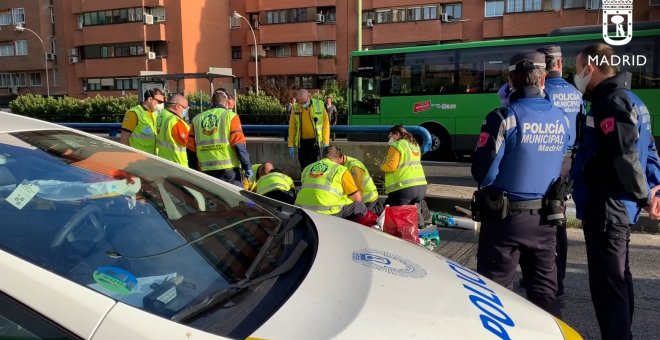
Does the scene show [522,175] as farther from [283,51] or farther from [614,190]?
[283,51]

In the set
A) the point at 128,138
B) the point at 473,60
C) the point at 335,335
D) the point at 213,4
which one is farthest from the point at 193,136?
the point at 213,4

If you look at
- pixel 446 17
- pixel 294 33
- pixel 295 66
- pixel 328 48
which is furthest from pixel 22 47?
pixel 446 17

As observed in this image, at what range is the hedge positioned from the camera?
92.9ft

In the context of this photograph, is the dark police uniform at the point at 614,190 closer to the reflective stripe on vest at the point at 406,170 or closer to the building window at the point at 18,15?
the reflective stripe on vest at the point at 406,170

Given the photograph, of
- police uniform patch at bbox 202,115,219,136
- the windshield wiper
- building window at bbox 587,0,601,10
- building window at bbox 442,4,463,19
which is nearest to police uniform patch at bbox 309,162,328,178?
police uniform patch at bbox 202,115,219,136

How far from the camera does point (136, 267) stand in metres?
1.60

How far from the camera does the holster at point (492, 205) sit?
9.08ft

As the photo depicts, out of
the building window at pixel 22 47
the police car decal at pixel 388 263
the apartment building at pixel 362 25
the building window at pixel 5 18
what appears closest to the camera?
the police car decal at pixel 388 263

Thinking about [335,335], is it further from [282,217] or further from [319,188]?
[319,188]

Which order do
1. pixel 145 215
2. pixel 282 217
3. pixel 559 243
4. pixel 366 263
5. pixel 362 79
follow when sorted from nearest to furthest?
1. pixel 366 263
2. pixel 145 215
3. pixel 282 217
4. pixel 559 243
5. pixel 362 79

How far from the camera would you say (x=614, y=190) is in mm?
2752

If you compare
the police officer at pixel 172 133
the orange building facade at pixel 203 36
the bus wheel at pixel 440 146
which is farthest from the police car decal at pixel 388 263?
the orange building facade at pixel 203 36

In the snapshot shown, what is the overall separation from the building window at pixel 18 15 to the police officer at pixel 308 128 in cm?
4979

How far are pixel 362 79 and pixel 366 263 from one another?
14536mm
